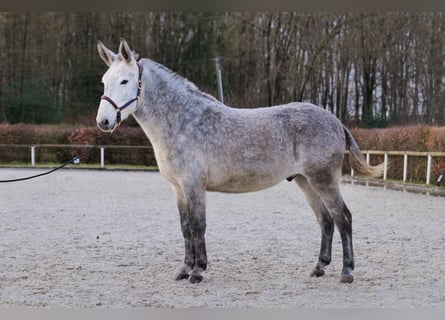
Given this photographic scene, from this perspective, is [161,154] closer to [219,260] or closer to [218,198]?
[219,260]

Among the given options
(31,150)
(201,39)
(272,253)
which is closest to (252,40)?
(201,39)

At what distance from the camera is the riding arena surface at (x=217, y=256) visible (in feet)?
13.1

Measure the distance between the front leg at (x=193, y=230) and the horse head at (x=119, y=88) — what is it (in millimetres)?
835

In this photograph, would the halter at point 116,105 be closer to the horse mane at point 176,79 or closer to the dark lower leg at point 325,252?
the horse mane at point 176,79

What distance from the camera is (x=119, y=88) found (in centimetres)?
418

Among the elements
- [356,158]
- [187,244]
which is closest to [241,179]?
[187,244]

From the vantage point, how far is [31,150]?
22.4 meters

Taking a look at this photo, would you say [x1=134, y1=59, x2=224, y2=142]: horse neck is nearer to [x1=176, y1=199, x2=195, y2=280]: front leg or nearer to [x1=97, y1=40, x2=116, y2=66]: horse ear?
[x1=97, y1=40, x2=116, y2=66]: horse ear

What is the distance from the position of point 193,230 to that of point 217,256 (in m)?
1.14

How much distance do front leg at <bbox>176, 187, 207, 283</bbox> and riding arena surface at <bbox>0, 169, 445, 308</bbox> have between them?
0.11m

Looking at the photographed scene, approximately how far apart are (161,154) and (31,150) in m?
19.5

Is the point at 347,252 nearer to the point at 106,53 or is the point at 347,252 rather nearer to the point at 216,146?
the point at 216,146

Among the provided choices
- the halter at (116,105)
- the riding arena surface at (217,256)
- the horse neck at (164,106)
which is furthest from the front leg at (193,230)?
the halter at (116,105)

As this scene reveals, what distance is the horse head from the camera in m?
4.04
